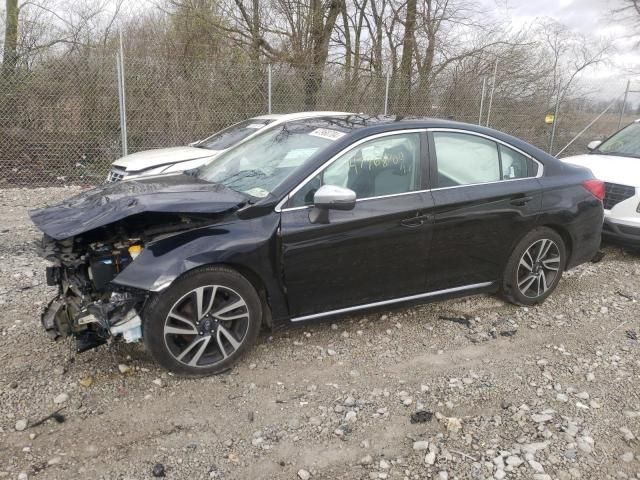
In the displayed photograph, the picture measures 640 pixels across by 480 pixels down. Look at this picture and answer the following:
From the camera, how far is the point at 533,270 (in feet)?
15.1

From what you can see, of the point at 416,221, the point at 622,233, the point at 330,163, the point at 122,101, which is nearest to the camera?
the point at 330,163

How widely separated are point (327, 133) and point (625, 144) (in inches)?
218

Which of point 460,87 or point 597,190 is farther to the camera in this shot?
point 460,87

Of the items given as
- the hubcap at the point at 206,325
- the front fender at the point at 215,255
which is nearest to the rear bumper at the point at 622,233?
the front fender at the point at 215,255

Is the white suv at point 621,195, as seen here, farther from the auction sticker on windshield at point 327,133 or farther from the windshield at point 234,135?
the windshield at point 234,135

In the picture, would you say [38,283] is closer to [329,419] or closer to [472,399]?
[329,419]

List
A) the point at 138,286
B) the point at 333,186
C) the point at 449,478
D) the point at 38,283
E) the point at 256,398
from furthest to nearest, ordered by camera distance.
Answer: the point at 38,283 < the point at 333,186 < the point at 256,398 < the point at 138,286 < the point at 449,478

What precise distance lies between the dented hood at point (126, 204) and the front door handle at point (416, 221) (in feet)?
3.88

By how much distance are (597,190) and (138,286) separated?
4.14 meters

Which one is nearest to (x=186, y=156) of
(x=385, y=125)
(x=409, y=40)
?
(x=385, y=125)

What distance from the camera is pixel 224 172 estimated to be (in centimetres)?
415

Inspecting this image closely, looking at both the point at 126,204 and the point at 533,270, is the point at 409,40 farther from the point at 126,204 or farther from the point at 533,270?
the point at 126,204

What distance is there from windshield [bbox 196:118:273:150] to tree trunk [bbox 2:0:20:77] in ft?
14.1

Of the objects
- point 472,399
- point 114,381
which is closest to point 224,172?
point 114,381
